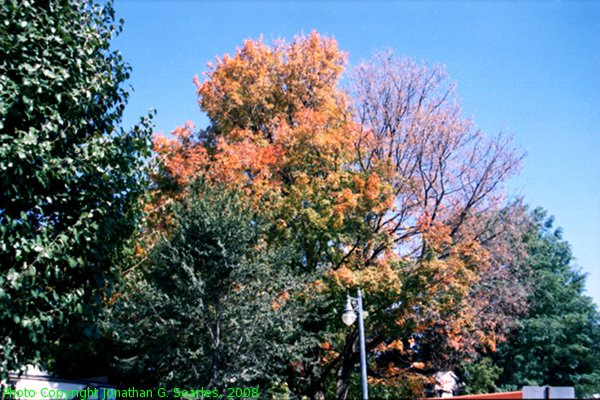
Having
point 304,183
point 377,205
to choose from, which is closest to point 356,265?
point 377,205

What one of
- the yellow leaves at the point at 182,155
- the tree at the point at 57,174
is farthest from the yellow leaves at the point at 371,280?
the tree at the point at 57,174

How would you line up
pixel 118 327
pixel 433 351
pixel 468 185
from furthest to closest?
1. pixel 433 351
2. pixel 468 185
3. pixel 118 327

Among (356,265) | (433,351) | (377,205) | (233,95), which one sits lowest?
(433,351)

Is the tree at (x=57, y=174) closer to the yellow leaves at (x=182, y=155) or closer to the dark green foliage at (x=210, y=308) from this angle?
the dark green foliage at (x=210, y=308)

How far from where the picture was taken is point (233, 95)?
879 inches

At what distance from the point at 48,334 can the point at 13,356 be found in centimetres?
124

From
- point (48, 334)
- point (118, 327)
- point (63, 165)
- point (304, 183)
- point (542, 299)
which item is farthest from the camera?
point (542, 299)

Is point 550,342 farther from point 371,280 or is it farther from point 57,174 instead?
point 57,174

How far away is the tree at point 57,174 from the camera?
25.6 ft

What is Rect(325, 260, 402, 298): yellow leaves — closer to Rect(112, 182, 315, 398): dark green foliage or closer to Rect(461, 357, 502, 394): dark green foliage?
Rect(112, 182, 315, 398): dark green foliage

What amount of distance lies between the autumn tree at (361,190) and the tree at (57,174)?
26.8 ft

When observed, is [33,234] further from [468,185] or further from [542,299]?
[542,299]

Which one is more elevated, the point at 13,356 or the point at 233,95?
the point at 233,95

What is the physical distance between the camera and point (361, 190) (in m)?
19.5
